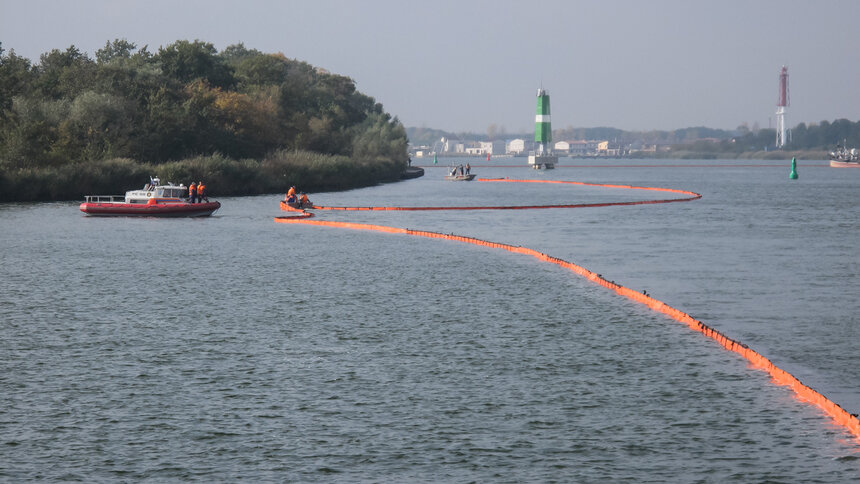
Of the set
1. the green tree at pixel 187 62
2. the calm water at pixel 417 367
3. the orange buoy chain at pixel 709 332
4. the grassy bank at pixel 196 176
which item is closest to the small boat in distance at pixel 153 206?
the orange buoy chain at pixel 709 332

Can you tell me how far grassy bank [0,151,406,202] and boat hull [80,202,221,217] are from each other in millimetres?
19571

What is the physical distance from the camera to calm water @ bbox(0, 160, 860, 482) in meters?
15.8

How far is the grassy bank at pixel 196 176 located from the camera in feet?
297

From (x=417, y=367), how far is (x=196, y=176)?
275ft

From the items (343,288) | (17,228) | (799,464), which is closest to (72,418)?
(799,464)

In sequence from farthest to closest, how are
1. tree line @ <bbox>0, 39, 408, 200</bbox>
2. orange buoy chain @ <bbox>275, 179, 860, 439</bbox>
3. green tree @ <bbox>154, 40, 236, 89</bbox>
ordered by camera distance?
1. green tree @ <bbox>154, 40, 236, 89</bbox>
2. tree line @ <bbox>0, 39, 408, 200</bbox>
3. orange buoy chain @ <bbox>275, 179, 860, 439</bbox>

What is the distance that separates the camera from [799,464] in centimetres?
1548

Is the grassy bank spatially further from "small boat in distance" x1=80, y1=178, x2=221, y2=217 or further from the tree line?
"small boat in distance" x1=80, y1=178, x2=221, y2=217

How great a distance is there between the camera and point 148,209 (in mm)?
72188

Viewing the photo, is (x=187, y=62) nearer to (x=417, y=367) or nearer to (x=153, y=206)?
(x=153, y=206)

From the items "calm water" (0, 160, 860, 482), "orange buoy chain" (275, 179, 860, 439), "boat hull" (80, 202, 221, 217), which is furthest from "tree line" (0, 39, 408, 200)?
"calm water" (0, 160, 860, 482)

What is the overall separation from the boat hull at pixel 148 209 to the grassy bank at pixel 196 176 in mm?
19571

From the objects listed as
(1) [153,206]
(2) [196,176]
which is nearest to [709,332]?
(1) [153,206]

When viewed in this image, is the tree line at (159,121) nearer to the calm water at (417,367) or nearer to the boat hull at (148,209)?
the boat hull at (148,209)
